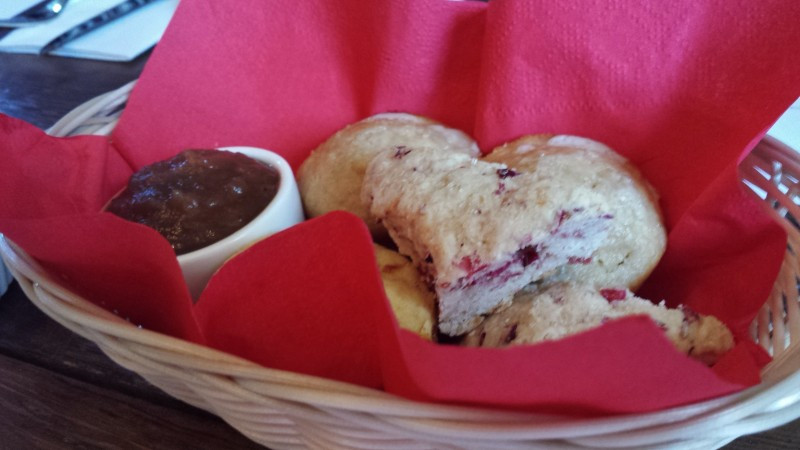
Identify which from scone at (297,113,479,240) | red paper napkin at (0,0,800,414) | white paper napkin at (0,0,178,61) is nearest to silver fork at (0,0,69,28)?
white paper napkin at (0,0,178,61)

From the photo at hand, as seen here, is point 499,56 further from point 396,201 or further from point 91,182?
point 91,182

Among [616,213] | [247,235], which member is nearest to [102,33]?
[247,235]

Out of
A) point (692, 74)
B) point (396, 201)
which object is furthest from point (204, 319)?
point (692, 74)

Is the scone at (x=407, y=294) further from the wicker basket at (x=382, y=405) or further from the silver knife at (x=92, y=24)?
the silver knife at (x=92, y=24)

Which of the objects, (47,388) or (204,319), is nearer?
(204,319)

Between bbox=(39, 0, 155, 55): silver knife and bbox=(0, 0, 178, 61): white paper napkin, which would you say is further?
bbox=(39, 0, 155, 55): silver knife

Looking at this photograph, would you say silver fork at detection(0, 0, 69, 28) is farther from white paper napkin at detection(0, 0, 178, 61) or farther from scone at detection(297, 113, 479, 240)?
scone at detection(297, 113, 479, 240)
